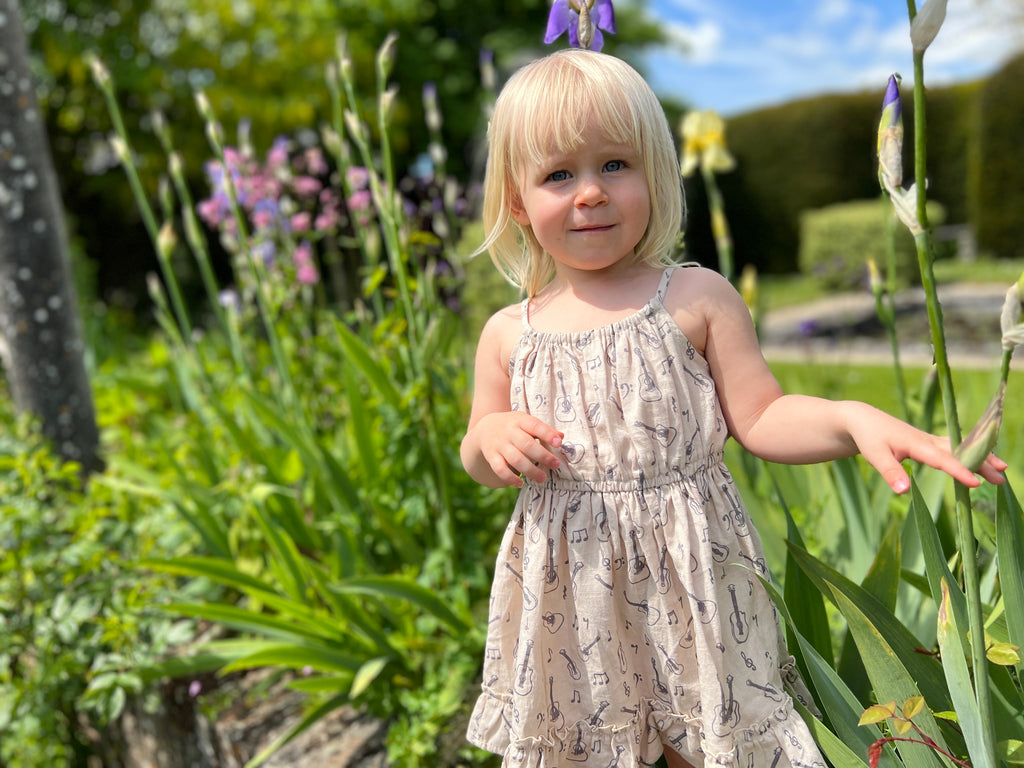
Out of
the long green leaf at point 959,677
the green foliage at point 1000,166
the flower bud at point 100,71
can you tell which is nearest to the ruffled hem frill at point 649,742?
the long green leaf at point 959,677

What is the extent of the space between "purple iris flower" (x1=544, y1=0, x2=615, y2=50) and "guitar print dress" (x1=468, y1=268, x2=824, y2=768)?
0.43 metres

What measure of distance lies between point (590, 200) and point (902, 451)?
1.62 feet

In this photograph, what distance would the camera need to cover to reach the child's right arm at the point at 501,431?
1.06 m

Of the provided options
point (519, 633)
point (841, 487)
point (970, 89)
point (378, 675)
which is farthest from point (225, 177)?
point (970, 89)

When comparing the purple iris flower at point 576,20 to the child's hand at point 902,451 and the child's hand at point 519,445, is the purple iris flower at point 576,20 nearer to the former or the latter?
the child's hand at point 519,445

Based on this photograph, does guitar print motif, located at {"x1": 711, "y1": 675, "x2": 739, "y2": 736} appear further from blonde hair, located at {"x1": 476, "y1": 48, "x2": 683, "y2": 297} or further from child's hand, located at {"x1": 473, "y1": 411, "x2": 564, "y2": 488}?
blonde hair, located at {"x1": 476, "y1": 48, "x2": 683, "y2": 297}

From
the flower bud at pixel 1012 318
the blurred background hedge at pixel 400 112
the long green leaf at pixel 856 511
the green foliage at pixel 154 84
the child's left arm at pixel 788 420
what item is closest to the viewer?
the flower bud at pixel 1012 318

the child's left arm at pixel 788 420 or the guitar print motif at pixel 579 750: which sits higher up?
the child's left arm at pixel 788 420

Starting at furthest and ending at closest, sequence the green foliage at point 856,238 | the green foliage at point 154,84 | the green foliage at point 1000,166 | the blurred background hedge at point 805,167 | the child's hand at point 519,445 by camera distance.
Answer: the blurred background hedge at point 805,167, the green foliage at point 856,238, the green foliage at point 1000,166, the green foliage at point 154,84, the child's hand at point 519,445

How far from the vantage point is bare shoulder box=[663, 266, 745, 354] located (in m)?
1.16

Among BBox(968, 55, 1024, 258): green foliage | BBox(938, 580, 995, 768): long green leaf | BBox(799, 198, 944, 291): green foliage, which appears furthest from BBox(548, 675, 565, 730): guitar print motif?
BBox(968, 55, 1024, 258): green foliage

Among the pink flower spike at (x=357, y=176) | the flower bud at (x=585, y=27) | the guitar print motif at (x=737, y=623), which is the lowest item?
the guitar print motif at (x=737, y=623)

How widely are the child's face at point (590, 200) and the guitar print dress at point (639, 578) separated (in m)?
0.10

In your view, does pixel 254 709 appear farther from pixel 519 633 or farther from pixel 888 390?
pixel 888 390
